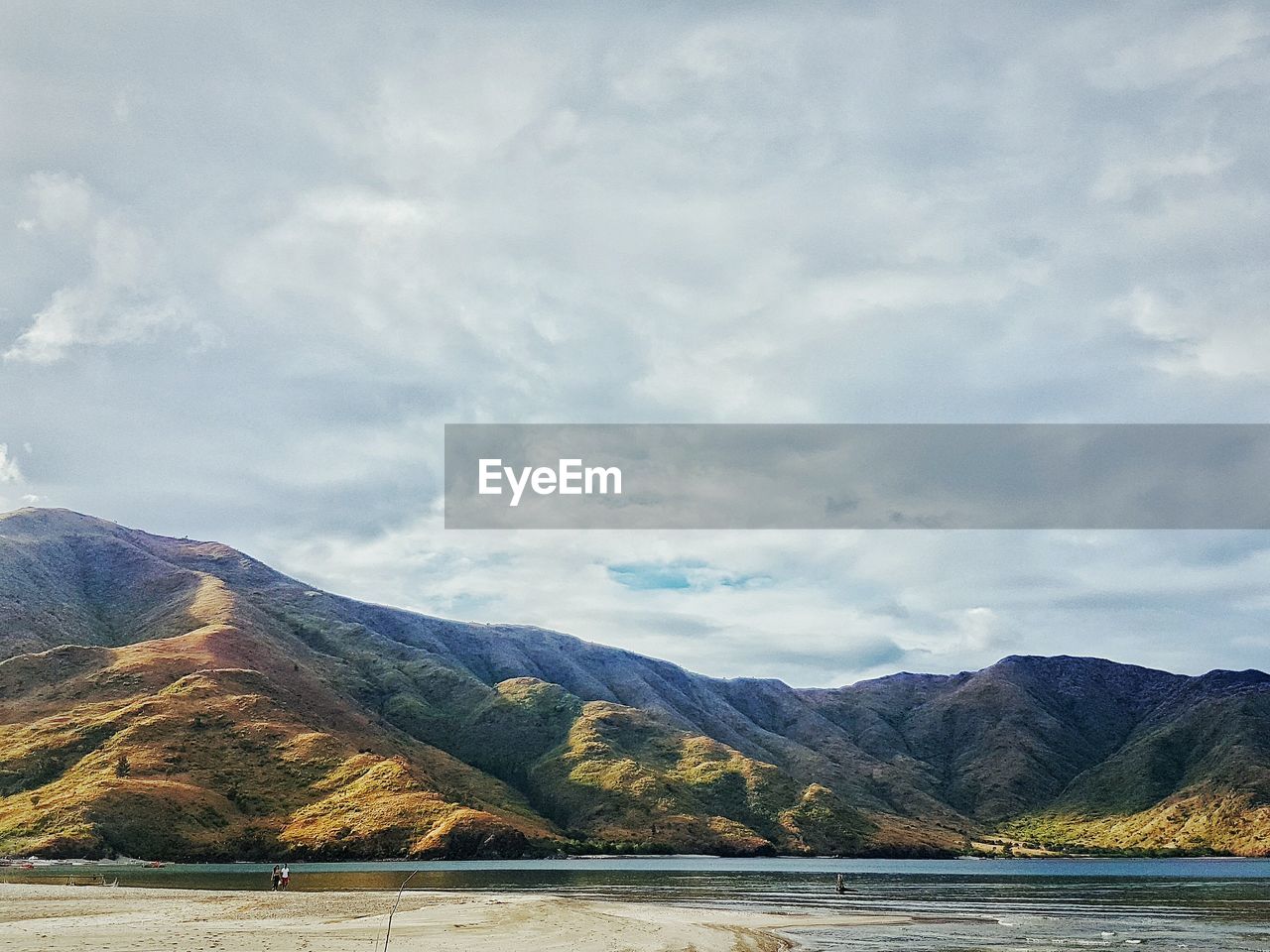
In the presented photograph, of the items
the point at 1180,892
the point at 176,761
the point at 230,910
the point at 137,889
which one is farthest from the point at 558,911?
the point at 176,761

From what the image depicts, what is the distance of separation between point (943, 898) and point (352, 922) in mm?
71665

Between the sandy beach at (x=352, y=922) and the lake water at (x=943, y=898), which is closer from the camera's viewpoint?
the sandy beach at (x=352, y=922)

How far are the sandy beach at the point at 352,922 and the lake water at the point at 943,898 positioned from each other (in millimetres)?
6244

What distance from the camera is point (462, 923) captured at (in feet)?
202

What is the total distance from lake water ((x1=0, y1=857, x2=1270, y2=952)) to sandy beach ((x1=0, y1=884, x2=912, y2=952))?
6.24m

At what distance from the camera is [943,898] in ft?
345

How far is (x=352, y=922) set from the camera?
196 ft

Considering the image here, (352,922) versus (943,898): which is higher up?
(352,922)

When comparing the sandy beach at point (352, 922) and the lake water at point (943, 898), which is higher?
the sandy beach at point (352, 922)

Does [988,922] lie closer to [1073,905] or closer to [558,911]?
[1073,905]

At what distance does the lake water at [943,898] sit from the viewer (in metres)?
63.9

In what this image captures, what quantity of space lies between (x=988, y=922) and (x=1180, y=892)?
65580mm

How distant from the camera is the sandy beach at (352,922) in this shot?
154ft

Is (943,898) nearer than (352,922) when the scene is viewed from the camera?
No
